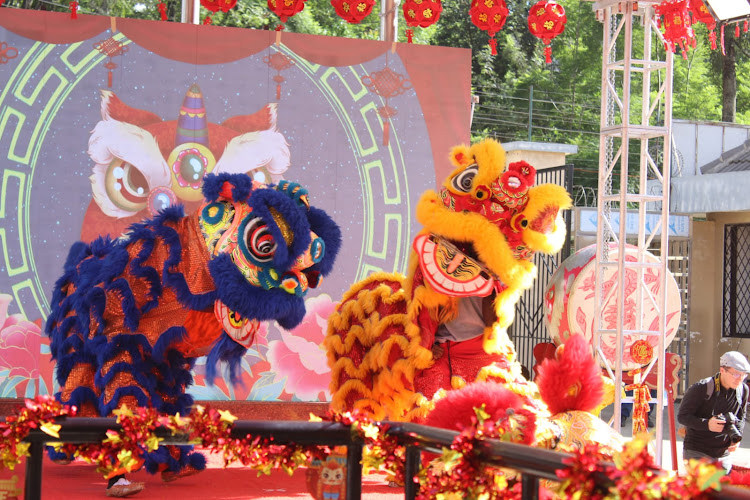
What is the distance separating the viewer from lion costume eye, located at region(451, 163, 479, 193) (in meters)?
4.19

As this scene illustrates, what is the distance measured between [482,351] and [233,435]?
1838mm

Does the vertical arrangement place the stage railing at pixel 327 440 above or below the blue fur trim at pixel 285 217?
below

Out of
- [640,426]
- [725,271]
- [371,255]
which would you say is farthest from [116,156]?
[725,271]

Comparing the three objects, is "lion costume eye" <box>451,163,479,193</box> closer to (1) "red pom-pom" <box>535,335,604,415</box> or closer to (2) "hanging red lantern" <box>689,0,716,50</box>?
(1) "red pom-pom" <box>535,335,604,415</box>

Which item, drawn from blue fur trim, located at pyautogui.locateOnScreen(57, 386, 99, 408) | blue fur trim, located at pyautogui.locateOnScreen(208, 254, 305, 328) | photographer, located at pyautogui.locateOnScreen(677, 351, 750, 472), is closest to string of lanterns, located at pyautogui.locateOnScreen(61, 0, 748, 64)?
photographer, located at pyautogui.locateOnScreen(677, 351, 750, 472)

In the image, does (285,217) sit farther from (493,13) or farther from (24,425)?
(493,13)

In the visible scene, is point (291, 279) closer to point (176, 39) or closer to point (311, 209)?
point (311, 209)

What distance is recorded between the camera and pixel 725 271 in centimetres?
1063

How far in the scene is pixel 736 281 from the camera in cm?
1058

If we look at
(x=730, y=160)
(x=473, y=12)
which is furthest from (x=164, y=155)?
(x=730, y=160)

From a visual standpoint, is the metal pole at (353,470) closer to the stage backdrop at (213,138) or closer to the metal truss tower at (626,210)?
the metal truss tower at (626,210)

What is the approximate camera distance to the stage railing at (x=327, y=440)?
2.12m

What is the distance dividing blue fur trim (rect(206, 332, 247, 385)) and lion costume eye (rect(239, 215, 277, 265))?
382mm

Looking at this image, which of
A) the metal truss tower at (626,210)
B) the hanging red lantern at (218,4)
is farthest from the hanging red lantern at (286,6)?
the metal truss tower at (626,210)
